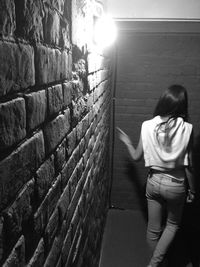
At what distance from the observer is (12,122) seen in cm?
53

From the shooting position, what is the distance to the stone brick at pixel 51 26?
727mm

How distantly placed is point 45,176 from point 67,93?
1.16ft

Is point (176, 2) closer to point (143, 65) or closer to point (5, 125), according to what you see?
point (143, 65)

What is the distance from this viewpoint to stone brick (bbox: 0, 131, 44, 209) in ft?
1.65

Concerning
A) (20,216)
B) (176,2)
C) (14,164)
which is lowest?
(20,216)

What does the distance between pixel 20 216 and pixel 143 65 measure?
10.2 ft

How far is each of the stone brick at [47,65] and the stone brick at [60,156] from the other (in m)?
0.23

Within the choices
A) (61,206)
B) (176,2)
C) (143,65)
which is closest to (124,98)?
(143,65)

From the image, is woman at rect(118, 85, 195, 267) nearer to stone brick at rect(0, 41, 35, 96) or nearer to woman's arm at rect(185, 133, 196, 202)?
woman's arm at rect(185, 133, 196, 202)

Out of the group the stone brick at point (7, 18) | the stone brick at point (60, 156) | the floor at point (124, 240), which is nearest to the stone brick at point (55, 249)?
the stone brick at point (60, 156)

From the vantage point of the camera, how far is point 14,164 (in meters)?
0.55

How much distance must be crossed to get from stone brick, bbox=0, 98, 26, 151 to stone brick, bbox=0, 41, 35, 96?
28 mm

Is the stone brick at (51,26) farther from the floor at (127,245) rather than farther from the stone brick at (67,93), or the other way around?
the floor at (127,245)

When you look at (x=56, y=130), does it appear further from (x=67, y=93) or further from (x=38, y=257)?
(x=38, y=257)
